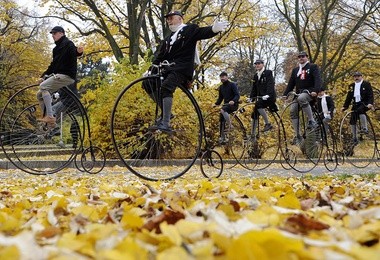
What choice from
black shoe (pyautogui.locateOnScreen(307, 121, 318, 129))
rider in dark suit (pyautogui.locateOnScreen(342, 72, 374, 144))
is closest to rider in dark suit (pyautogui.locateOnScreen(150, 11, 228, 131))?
black shoe (pyautogui.locateOnScreen(307, 121, 318, 129))

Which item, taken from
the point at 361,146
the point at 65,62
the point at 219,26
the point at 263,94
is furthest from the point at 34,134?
the point at 361,146

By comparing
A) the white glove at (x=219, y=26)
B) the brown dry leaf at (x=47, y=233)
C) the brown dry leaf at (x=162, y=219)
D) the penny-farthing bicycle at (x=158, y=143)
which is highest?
the white glove at (x=219, y=26)

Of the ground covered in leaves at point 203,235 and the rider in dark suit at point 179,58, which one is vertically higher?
the rider in dark suit at point 179,58

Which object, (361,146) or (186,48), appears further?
(361,146)

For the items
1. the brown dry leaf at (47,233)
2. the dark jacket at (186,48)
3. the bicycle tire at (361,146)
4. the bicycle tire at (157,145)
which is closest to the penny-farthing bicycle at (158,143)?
the bicycle tire at (157,145)

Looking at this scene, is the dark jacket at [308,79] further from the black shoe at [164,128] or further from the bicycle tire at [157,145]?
the black shoe at [164,128]

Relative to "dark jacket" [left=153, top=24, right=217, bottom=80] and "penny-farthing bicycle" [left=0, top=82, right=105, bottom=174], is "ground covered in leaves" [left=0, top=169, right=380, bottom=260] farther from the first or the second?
"penny-farthing bicycle" [left=0, top=82, right=105, bottom=174]

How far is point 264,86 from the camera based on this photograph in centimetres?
924

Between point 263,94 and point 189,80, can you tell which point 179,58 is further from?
point 263,94

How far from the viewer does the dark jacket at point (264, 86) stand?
355 inches

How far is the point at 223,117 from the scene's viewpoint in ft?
33.5

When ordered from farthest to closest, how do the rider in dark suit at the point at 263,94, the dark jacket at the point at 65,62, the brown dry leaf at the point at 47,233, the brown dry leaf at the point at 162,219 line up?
1. the rider in dark suit at the point at 263,94
2. the dark jacket at the point at 65,62
3. the brown dry leaf at the point at 162,219
4. the brown dry leaf at the point at 47,233

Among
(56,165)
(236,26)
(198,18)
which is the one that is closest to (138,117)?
(56,165)

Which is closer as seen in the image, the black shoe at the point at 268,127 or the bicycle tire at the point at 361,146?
the black shoe at the point at 268,127
